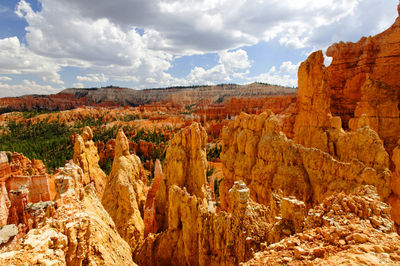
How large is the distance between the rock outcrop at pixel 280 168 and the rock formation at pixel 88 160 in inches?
332

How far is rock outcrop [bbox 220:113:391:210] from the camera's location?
8195 millimetres

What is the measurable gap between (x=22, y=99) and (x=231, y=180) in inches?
5816

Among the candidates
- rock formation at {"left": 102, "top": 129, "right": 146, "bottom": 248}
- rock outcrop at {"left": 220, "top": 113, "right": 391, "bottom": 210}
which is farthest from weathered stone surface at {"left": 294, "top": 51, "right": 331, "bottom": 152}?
rock formation at {"left": 102, "top": 129, "right": 146, "bottom": 248}

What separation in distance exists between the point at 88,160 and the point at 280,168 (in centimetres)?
1179

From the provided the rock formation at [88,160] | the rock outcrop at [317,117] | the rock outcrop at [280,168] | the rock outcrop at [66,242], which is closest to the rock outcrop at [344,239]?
the rock outcrop at [66,242]

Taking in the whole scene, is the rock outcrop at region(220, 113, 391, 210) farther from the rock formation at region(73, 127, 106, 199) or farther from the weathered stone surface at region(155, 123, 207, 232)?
the rock formation at region(73, 127, 106, 199)

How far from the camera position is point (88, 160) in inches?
524

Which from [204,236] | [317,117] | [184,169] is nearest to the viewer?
[204,236]

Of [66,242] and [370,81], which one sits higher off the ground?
[370,81]

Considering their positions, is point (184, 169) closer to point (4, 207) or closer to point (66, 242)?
point (66, 242)

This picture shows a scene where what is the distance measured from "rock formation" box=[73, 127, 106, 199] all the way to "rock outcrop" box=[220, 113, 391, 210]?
332 inches

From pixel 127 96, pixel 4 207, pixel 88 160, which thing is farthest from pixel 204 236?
pixel 127 96

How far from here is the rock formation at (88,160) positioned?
492 inches

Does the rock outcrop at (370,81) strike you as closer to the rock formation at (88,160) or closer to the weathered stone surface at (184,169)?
the weathered stone surface at (184,169)
